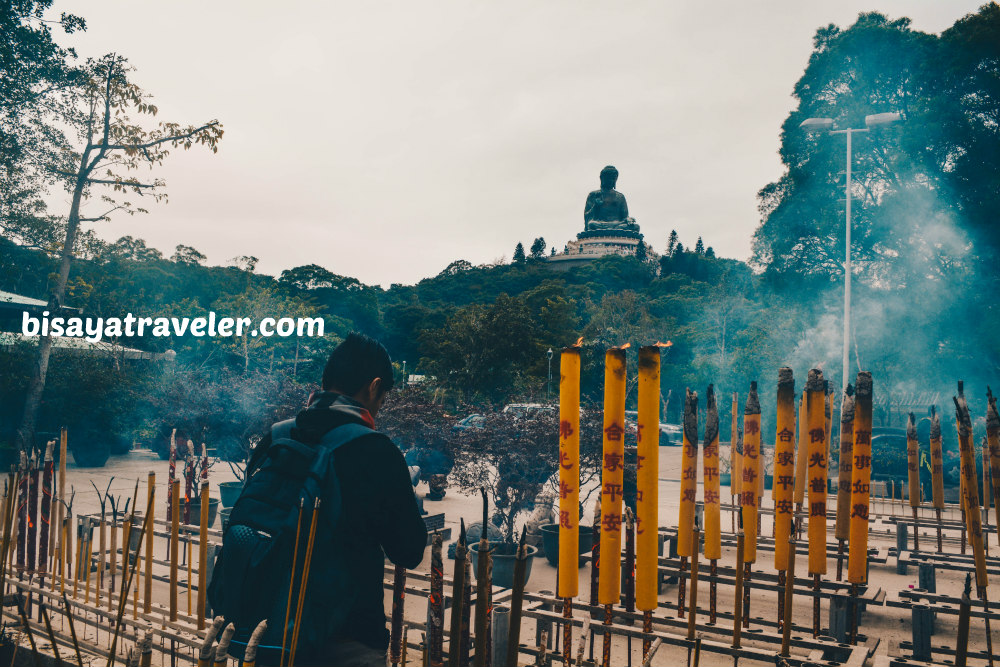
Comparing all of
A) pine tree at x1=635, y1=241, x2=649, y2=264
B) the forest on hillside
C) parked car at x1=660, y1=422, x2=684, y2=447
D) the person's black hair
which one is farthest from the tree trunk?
pine tree at x1=635, y1=241, x2=649, y2=264

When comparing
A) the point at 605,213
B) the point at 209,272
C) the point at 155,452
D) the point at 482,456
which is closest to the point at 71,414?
the point at 155,452

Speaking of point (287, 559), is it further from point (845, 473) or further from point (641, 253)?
point (641, 253)

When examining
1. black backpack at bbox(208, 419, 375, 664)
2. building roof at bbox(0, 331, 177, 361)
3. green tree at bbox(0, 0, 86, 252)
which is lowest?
black backpack at bbox(208, 419, 375, 664)

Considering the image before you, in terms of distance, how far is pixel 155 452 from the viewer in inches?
707

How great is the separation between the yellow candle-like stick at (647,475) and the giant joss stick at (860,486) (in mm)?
1001

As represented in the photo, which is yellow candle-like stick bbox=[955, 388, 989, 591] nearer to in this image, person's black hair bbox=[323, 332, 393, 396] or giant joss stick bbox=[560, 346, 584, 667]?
giant joss stick bbox=[560, 346, 584, 667]

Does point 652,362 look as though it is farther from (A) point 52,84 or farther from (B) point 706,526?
(A) point 52,84

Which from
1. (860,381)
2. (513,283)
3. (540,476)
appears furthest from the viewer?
(513,283)

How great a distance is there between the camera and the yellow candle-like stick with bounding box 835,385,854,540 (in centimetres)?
294

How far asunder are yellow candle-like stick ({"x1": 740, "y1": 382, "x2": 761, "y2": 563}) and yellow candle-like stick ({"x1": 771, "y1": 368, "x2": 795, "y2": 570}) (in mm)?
169

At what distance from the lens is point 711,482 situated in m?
3.25

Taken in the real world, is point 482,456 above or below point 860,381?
below

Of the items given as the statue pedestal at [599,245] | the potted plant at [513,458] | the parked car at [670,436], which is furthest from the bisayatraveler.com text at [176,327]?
the statue pedestal at [599,245]

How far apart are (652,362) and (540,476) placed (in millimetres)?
5237
